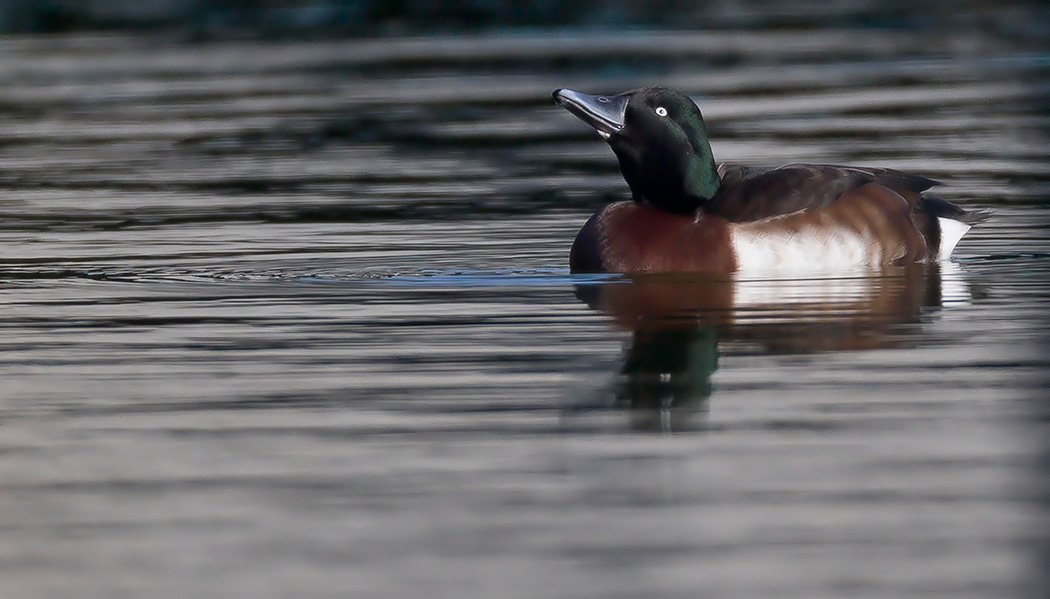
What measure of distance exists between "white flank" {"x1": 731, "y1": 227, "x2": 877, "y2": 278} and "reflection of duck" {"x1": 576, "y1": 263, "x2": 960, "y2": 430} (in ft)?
0.66

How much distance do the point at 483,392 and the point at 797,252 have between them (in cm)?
341

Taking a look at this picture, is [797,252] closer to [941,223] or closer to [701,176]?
[701,176]

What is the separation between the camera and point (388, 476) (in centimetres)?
589

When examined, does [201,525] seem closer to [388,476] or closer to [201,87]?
[388,476]

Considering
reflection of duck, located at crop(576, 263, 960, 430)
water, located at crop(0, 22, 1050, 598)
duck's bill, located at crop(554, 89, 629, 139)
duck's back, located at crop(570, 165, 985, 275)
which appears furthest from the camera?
duck's bill, located at crop(554, 89, 629, 139)

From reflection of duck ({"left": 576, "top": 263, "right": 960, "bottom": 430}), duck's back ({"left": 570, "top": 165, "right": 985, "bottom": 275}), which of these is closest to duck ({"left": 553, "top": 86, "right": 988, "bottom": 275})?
duck's back ({"left": 570, "top": 165, "right": 985, "bottom": 275})

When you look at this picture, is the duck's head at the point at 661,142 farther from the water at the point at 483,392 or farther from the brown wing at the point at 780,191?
the water at the point at 483,392

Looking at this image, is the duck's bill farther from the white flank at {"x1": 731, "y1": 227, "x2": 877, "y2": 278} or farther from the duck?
the white flank at {"x1": 731, "y1": 227, "x2": 877, "y2": 278}

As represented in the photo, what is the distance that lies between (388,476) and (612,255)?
4329mm

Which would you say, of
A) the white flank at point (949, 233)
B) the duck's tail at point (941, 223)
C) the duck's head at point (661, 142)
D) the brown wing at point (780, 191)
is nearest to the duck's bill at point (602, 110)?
the duck's head at point (661, 142)

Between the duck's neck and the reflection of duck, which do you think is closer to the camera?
the reflection of duck

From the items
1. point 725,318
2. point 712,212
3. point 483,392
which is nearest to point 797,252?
point 712,212

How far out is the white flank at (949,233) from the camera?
10.7m

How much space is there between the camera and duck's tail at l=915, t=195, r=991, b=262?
10.6 meters
